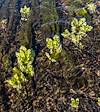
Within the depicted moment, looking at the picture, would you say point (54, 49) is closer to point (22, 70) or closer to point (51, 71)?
point (51, 71)

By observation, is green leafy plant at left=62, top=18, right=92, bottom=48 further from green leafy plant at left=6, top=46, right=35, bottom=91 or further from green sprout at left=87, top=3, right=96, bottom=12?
green leafy plant at left=6, top=46, right=35, bottom=91

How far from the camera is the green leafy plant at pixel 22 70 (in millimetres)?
14359

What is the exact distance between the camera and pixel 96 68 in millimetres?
15359

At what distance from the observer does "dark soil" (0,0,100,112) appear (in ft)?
45.4

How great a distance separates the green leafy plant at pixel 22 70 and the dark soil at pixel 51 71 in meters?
0.31

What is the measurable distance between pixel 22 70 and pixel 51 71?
158 cm

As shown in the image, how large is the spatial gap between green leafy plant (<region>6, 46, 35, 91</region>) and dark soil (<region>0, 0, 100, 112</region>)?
1.03 feet

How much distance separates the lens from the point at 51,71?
50.7 feet

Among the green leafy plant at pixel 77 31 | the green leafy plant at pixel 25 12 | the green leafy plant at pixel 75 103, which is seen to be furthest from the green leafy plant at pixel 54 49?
the green leafy plant at pixel 25 12

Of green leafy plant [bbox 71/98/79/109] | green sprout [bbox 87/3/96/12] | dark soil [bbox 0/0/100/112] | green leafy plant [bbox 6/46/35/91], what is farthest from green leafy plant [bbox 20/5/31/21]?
green leafy plant [bbox 71/98/79/109]

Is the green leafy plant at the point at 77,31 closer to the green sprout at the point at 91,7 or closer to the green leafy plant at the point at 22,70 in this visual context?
the green sprout at the point at 91,7

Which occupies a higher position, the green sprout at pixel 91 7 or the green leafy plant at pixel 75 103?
the green sprout at pixel 91 7

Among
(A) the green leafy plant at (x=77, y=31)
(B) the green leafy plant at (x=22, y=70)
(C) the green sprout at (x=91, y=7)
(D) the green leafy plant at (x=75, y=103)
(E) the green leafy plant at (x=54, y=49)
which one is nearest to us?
(D) the green leafy plant at (x=75, y=103)

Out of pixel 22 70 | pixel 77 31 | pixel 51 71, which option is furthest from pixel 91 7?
pixel 22 70
